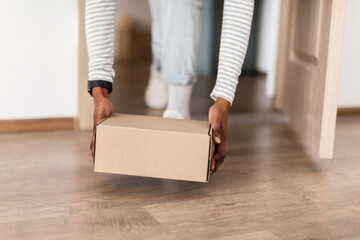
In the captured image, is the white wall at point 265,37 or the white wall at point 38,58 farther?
the white wall at point 265,37

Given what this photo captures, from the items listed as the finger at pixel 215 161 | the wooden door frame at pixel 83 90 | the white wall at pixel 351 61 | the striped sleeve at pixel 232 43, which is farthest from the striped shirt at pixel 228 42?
the white wall at pixel 351 61

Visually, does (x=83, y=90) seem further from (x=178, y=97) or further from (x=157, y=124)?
(x=157, y=124)

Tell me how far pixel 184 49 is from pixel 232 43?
0.31 meters

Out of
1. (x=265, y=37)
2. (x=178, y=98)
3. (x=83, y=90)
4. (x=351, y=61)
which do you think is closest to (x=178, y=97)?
(x=178, y=98)

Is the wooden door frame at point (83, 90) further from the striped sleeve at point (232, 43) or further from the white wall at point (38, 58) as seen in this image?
the striped sleeve at point (232, 43)

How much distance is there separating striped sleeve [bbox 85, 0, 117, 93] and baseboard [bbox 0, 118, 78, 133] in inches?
18.4

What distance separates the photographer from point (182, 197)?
94 cm

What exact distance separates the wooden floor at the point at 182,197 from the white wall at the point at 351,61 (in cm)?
49

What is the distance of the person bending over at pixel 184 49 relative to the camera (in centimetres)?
97

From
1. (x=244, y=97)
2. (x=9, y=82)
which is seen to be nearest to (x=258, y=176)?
(x=9, y=82)

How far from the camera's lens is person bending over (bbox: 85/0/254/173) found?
0.97 meters

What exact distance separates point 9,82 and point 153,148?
2.35 feet

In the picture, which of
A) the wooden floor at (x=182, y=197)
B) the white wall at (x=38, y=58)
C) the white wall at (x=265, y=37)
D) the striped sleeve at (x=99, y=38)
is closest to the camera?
the wooden floor at (x=182, y=197)

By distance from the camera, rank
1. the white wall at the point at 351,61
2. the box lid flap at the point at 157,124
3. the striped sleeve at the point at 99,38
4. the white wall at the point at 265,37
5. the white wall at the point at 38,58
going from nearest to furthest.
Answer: the box lid flap at the point at 157,124 < the striped sleeve at the point at 99,38 < the white wall at the point at 38,58 < the white wall at the point at 351,61 < the white wall at the point at 265,37
